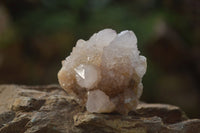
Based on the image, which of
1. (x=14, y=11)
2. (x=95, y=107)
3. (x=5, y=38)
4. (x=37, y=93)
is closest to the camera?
(x=95, y=107)

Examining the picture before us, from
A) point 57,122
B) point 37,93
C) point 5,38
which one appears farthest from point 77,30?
point 57,122

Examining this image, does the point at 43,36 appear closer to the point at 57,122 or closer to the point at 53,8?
the point at 53,8

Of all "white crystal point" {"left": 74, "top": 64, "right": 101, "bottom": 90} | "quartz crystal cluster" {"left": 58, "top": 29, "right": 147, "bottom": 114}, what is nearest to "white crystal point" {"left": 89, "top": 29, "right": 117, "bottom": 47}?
"quartz crystal cluster" {"left": 58, "top": 29, "right": 147, "bottom": 114}

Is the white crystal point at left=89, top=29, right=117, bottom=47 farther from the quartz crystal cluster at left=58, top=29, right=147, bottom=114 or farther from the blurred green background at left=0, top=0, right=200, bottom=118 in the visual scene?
the blurred green background at left=0, top=0, right=200, bottom=118

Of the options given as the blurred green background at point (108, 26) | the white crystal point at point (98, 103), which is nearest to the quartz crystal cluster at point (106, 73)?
the white crystal point at point (98, 103)

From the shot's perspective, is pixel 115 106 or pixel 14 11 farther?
pixel 14 11

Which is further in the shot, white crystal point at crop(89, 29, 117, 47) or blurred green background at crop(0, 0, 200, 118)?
blurred green background at crop(0, 0, 200, 118)
